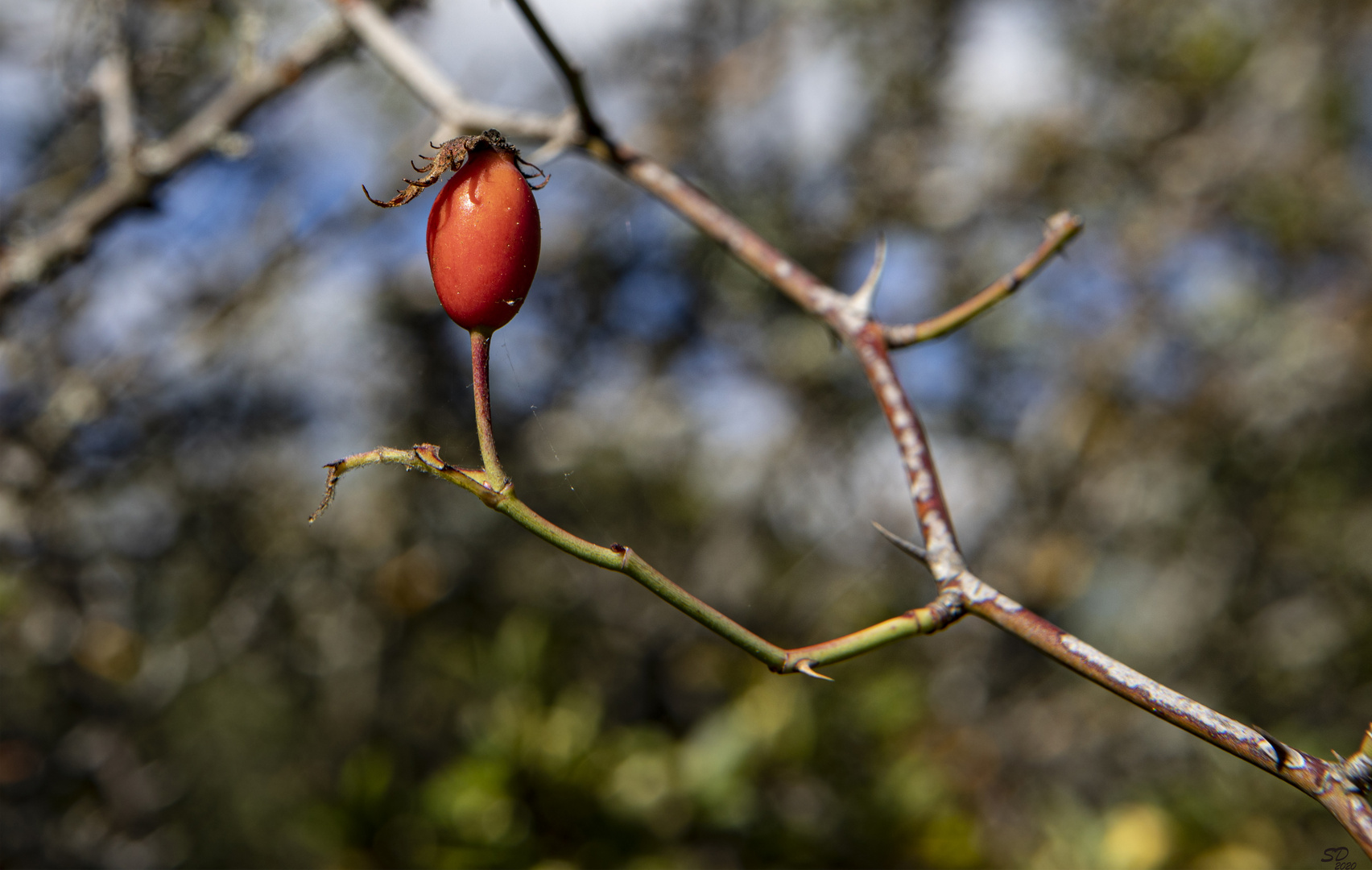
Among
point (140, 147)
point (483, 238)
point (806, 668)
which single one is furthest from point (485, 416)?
point (140, 147)

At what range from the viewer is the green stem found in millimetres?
514

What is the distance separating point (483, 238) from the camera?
1.69 feet

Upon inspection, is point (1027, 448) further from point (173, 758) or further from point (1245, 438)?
point (173, 758)

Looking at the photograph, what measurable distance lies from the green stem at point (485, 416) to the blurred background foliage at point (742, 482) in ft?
4.18

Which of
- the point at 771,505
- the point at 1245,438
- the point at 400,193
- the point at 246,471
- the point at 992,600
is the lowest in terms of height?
the point at 992,600

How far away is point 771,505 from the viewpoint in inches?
112

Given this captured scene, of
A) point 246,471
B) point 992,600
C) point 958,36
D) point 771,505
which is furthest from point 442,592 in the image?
point 992,600

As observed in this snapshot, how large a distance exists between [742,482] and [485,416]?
2.29 metres

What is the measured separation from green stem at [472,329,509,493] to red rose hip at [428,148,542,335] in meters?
0.01

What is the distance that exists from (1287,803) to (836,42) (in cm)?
237

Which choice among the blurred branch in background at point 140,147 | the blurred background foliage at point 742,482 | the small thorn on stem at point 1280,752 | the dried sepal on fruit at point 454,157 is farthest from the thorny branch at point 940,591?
the blurred background foliage at point 742,482

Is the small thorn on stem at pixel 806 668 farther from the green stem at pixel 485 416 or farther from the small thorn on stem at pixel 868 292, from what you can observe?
the small thorn on stem at pixel 868 292

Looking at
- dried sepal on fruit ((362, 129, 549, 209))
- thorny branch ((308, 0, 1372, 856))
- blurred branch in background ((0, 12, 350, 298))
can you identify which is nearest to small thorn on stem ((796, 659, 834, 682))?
thorny branch ((308, 0, 1372, 856))

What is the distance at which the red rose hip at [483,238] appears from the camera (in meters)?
0.52
